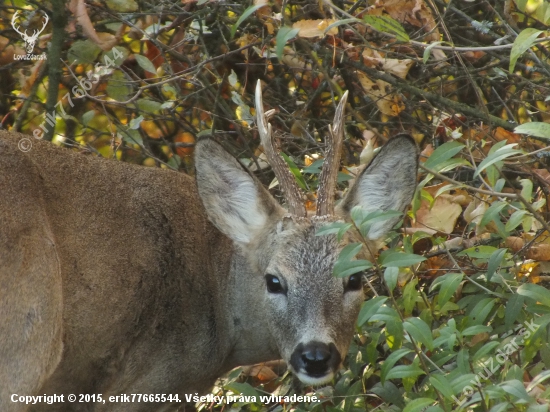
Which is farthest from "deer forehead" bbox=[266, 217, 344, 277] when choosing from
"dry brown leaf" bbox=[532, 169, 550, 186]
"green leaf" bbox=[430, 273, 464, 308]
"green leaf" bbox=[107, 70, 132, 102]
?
"green leaf" bbox=[107, 70, 132, 102]

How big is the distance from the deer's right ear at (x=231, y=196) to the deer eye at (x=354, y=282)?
2.56 feet

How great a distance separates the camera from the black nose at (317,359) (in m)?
4.41

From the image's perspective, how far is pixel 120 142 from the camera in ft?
21.5

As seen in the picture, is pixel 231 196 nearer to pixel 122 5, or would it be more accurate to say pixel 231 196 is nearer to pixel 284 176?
pixel 284 176

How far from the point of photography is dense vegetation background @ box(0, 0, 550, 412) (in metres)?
4.36

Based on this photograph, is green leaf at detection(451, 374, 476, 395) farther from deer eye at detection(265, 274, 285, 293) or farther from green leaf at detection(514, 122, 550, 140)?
deer eye at detection(265, 274, 285, 293)

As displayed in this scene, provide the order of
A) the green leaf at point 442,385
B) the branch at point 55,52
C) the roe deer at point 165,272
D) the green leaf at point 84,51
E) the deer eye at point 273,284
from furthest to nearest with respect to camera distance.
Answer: the green leaf at point 84,51, the branch at point 55,52, the deer eye at point 273,284, the roe deer at point 165,272, the green leaf at point 442,385

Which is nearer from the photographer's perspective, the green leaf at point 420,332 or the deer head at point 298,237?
the green leaf at point 420,332

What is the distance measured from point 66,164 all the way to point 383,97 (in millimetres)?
2376

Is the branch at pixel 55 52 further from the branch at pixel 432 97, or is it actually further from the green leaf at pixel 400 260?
the green leaf at pixel 400 260

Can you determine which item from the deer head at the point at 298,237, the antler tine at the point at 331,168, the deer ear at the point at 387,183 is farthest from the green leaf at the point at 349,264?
the deer ear at the point at 387,183

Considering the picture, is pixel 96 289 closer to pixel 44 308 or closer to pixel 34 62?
pixel 44 308

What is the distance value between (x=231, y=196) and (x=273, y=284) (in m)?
0.79


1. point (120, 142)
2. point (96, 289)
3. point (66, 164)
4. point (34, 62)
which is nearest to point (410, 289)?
point (96, 289)
